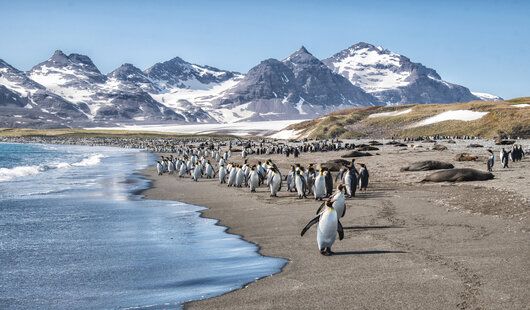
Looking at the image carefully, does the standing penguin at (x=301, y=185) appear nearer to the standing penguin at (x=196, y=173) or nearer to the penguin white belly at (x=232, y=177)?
the penguin white belly at (x=232, y=177)

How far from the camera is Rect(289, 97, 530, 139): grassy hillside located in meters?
85.1

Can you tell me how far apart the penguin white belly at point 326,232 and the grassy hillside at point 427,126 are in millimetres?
74218

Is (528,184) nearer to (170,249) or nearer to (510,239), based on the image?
(510,239)

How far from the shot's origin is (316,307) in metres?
7.79

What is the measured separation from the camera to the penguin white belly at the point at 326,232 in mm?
11227

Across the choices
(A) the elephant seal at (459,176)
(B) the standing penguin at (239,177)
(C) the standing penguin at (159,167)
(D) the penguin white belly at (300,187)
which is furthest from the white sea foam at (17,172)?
(A) the elephant seal at (459,176)

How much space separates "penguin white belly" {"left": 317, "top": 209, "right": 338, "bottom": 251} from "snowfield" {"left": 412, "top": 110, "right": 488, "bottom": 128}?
93330 mm

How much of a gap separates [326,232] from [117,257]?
399cm

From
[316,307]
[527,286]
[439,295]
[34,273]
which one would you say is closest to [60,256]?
[34,273]

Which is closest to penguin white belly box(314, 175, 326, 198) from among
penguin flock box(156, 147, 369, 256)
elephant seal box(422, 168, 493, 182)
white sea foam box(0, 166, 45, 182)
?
penguin flock box(156, 147, 369, 256)

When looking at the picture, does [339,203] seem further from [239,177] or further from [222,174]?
[222,174]

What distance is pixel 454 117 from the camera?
103625 millimetres

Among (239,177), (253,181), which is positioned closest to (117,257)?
(253,181)

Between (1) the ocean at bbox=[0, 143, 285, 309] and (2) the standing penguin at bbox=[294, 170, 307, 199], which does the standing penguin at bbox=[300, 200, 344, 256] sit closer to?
(1) the ocean at bbox=[0, 143, 285, 309]
